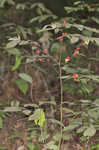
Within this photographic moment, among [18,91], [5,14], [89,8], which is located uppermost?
[89,8]

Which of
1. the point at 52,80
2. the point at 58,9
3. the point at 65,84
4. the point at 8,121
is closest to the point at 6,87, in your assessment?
the point at 52,80

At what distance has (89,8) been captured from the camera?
6.50 ft

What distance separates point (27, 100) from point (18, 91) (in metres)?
0.29

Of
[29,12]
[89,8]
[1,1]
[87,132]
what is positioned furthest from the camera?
[29,12]

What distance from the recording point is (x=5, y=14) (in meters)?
3.03

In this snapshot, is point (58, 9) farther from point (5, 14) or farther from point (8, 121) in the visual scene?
point (8, 121)

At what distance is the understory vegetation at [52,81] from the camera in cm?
152

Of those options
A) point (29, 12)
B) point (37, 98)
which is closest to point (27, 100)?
point (37, 98)

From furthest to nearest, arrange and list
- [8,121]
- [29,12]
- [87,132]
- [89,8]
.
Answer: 1. [29,12]
2. [8,121]
3. [89,8]
4. [87,132]

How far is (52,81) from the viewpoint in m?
3.09

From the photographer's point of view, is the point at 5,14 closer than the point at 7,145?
No

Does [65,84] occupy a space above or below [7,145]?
above

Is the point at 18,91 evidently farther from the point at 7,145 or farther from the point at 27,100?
the point at 7,145

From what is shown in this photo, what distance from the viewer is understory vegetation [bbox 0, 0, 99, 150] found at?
1517mm
